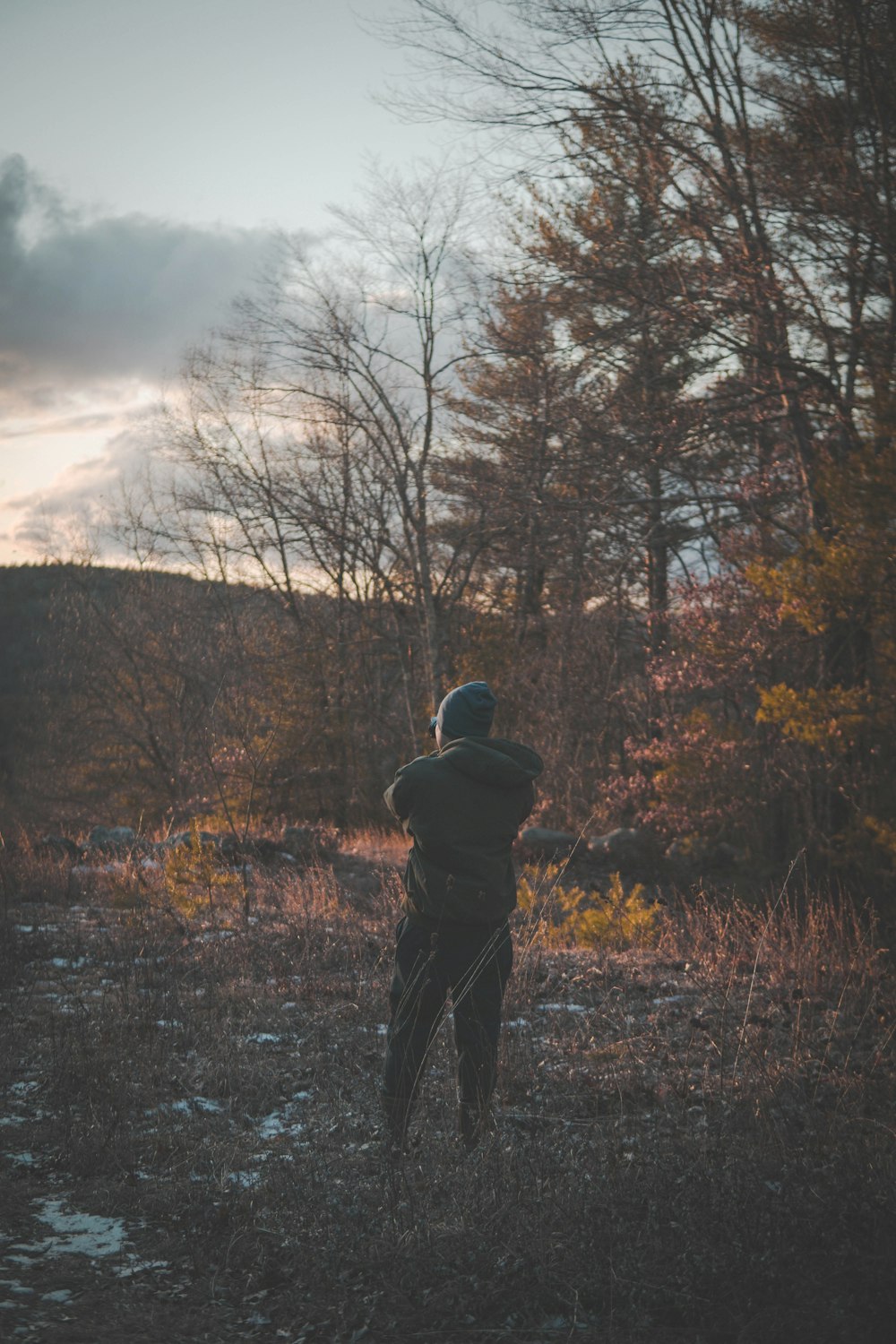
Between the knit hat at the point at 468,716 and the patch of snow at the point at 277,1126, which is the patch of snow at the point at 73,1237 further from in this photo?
the knit hat at the point at 468,716

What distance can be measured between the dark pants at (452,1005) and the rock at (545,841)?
458 inches

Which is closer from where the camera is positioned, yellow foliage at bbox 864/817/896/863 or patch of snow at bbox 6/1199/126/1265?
patch of snow at bbox 6/1199/126/1265

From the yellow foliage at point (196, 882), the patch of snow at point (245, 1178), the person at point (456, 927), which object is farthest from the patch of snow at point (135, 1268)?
the yellow foliage at point (196, 882)

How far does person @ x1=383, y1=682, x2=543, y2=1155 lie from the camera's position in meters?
3.76

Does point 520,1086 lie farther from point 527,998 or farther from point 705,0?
point 705,0

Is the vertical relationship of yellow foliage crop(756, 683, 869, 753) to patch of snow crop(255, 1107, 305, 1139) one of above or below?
above

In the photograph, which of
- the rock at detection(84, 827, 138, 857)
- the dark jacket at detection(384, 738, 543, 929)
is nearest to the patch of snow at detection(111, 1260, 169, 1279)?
the dark jacket at detection(384, 738, 543, 929)

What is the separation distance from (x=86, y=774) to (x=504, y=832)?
27467 mm

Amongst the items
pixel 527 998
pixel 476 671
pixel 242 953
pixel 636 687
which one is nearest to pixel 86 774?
pixel 476 671

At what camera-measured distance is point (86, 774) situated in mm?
29047

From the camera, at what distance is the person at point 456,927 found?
3.76 meters

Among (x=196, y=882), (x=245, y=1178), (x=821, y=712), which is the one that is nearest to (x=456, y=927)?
(x=245, y=1178)

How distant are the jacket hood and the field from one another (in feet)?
4.29

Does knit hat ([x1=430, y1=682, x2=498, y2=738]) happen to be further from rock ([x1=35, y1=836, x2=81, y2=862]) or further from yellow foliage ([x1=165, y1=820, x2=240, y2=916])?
rock ([x1=35, y1=836, x2=81, y2=862])
